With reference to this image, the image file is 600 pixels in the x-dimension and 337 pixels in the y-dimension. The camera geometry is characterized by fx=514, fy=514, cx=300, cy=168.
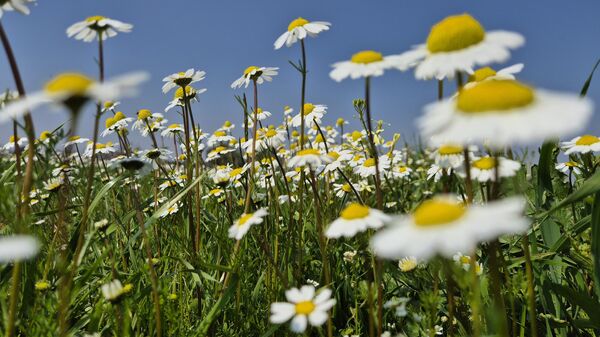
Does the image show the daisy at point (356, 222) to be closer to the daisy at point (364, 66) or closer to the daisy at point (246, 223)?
the daisy at point (246, 223)

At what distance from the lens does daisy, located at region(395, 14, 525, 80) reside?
1134mm

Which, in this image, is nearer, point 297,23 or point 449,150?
point 449,150

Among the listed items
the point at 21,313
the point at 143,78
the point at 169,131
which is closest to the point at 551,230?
the point at 143,78

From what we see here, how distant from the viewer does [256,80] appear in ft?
9.37

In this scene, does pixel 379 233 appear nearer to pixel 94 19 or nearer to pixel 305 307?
pixel 305 307

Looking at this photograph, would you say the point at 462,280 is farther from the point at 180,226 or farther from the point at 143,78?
the point at 180,226

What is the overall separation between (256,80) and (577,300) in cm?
187

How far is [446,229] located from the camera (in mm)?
856

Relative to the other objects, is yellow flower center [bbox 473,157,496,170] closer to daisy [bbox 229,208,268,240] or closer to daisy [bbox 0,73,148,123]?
daisy [bbox 229,208,268,240]

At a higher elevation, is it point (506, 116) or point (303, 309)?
point (506, 116)

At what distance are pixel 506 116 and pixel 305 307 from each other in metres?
0.78

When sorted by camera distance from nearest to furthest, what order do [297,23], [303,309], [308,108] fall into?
[303,309] → [297,23] → [308,108]

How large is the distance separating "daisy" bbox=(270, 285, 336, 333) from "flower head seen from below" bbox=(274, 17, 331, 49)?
1.17m

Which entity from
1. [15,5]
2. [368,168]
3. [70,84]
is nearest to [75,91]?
[70,84]
